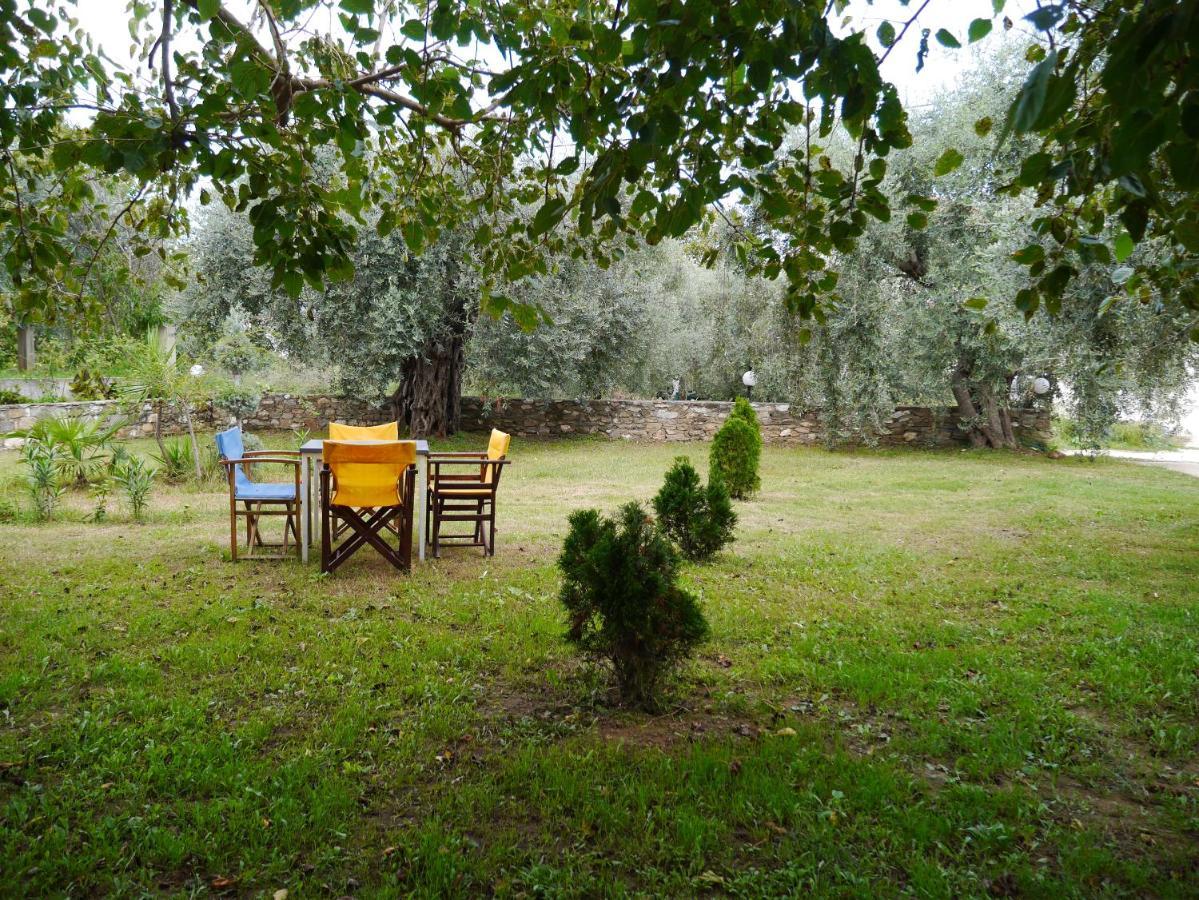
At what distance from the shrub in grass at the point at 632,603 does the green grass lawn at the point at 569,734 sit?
225 mm

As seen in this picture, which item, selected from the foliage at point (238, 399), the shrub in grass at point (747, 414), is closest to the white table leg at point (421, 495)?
the shrub in grass at point (747, 414)

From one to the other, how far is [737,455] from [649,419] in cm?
820

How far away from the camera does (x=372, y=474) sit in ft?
17.6

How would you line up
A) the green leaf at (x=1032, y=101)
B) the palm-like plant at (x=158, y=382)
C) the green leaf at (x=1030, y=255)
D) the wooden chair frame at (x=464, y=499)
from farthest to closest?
the palm-like plant at (x=158, y=382) → the wooden chair frame at (x=464, y=499) → the green leaf at (x=1030, y=255) → the green leaf at (x=1032, y=101)

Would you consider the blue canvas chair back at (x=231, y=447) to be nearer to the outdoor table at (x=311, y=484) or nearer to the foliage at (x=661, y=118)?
the outdoor table at (x=311, y=484)

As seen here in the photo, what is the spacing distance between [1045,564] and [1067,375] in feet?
18.0

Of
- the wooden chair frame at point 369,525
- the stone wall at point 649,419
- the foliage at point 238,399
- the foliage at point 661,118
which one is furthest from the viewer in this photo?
the stone wall at point 649,419

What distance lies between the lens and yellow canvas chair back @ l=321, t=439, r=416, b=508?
5.26 metres

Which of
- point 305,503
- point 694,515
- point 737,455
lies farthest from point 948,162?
point 737,455

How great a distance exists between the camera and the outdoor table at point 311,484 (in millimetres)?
5820

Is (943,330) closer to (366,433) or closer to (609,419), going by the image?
(609,419)

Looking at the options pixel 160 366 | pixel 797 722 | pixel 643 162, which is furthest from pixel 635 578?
pixel 160 366

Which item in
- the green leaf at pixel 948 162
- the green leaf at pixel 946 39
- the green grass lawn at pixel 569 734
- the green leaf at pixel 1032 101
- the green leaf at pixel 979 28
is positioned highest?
the green leaf at pixel 946 39

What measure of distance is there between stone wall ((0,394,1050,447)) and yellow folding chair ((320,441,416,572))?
10.4 m
